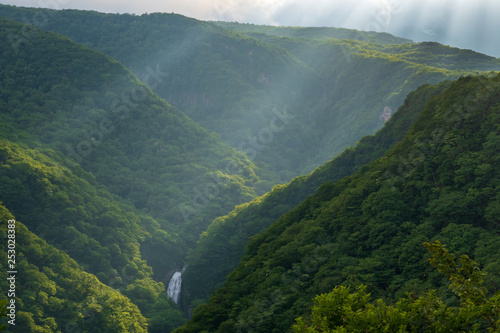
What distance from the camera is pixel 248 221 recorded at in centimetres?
12125

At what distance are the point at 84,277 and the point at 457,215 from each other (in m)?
81.1

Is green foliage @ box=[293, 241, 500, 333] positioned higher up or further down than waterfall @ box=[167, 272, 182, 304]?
further down

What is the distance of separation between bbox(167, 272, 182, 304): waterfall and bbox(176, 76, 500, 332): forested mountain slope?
59.6m

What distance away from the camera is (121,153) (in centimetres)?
18038

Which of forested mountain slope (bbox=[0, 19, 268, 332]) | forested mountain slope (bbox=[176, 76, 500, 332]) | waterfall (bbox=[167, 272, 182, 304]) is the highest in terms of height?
forested mountain slope (bbox=[0, 19, 268, 332])

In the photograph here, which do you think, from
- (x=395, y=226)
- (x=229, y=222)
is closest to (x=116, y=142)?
(x=229, y=222)

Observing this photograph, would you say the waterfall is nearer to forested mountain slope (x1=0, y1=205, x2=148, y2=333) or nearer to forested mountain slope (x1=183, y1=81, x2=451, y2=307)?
forested mountain slope (x1=183, y1=81, x2=451, y2=307)

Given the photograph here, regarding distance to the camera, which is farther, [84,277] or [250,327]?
[84,277]

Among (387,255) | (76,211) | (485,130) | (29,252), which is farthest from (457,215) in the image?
(76,211)

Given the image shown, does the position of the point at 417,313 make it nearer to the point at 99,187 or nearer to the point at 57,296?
the point at 57,296

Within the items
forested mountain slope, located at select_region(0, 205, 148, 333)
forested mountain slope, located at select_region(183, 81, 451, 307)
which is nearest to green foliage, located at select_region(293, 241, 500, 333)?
forested mountain slope, located at select_region(183, 81, 451, 307)

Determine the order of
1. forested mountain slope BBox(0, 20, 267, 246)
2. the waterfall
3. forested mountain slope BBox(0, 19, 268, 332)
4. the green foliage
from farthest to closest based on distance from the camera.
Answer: forested mountain slope BBox(0, 20, 267, 246) < the waterfall < forested mountain slope BBox(0, 19, 268, 332) < the green foliage

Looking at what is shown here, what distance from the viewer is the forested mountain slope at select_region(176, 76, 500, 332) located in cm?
5031

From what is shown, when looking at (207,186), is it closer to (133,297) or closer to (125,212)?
(125,212)
